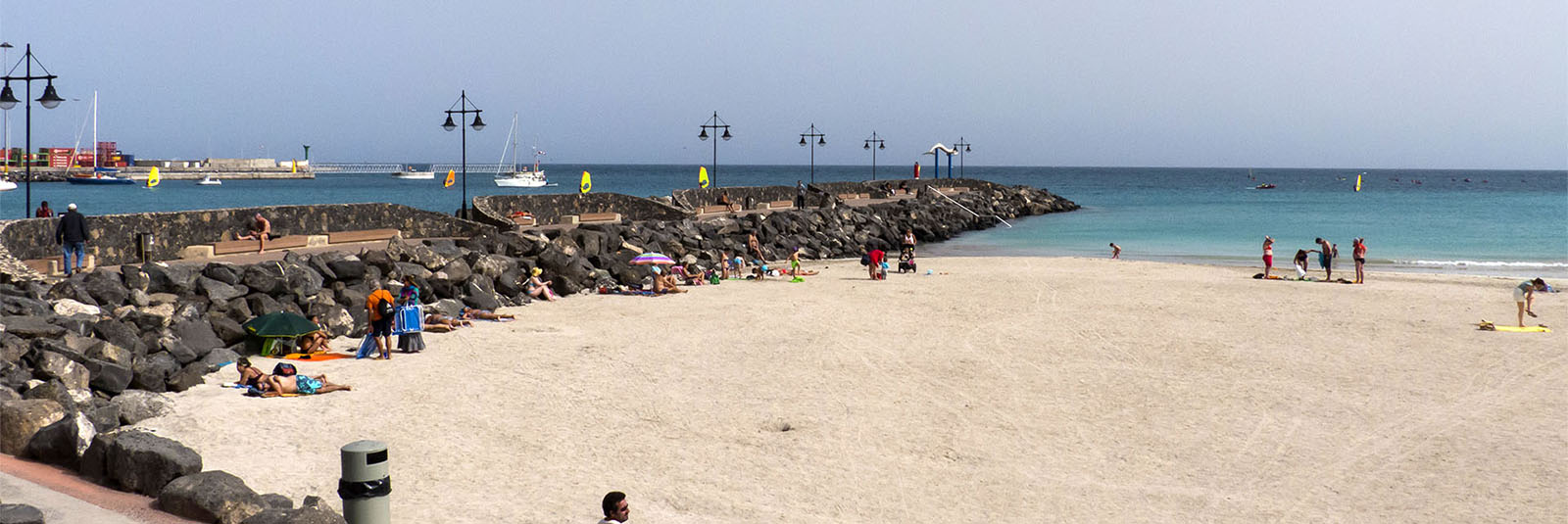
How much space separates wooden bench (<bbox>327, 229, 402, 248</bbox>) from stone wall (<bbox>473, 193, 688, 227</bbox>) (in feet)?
10.8

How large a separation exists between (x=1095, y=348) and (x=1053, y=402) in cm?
360

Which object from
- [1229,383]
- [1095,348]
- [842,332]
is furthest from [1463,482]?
Answer: [842,332]

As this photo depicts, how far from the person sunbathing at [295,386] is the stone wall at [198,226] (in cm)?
545

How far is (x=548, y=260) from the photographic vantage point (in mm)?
21484

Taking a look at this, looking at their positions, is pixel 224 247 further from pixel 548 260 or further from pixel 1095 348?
pixel 1095 348

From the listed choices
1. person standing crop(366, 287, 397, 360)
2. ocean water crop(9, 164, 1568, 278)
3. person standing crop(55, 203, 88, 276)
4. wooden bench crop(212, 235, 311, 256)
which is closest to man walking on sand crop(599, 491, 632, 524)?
person standing crop(366, 287, 397, 360)

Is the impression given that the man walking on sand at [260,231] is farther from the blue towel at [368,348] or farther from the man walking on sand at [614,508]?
the man walking on sand at [614,508]

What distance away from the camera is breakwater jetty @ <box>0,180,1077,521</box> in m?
7.70

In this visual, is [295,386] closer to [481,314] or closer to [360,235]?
[481,314]

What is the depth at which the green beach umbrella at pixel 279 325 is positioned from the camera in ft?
45.8

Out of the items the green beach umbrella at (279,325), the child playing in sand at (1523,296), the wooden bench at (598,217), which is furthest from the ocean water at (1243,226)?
the green beach umbrella at (279,325)

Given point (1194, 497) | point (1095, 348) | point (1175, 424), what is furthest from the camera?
point (1095, 348)

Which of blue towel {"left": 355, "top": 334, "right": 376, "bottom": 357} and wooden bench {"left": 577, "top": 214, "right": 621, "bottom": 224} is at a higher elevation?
wooden bench {"left": 577, "top": 214, "right": 621, "bottom": 224}

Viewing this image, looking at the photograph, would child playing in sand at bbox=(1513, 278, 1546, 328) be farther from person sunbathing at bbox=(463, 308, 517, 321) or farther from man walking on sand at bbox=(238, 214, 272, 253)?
man walking on sand at bbox=(238, 214, 272, 253)
